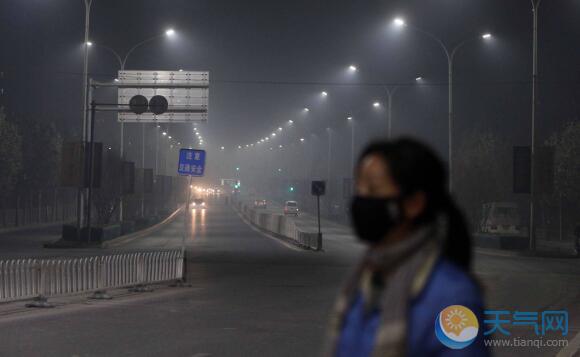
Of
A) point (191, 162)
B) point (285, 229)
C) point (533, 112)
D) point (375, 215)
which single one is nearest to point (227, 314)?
point (191, 162)

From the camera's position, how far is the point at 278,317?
1563cm

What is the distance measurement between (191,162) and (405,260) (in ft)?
72.9

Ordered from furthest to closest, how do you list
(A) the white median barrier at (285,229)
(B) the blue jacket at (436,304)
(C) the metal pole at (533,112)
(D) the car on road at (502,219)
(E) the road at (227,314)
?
(D) the car on road at (502,219)
(A) the white median barrier at (285,229)
(C) the metal pole at (533,112)
(E) the road at (227,314)
(B) the blue jacket at (436,304)

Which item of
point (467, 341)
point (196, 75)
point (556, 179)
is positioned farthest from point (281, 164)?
point (467, 341)

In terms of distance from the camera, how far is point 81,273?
18359 millimetres

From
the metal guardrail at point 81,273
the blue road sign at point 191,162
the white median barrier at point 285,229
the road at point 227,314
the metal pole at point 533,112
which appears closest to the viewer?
the road at point 227,314

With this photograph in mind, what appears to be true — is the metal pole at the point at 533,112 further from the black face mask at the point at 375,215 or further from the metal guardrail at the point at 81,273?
the black face mask at the point at 375,215

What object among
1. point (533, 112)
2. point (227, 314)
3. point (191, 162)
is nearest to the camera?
point (227, 314)

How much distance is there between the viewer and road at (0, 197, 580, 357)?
11945 mm

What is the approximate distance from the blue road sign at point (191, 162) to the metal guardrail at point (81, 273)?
269 cm

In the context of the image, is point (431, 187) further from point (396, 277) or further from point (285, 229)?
point (285, 229)

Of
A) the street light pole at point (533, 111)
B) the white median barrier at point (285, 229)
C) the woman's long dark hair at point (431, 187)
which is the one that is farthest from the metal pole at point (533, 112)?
the woman's long dark hair at point (431, 187)

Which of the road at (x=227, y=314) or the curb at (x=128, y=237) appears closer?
the road at (x=227, y=314)

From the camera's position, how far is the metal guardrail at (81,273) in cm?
1655
